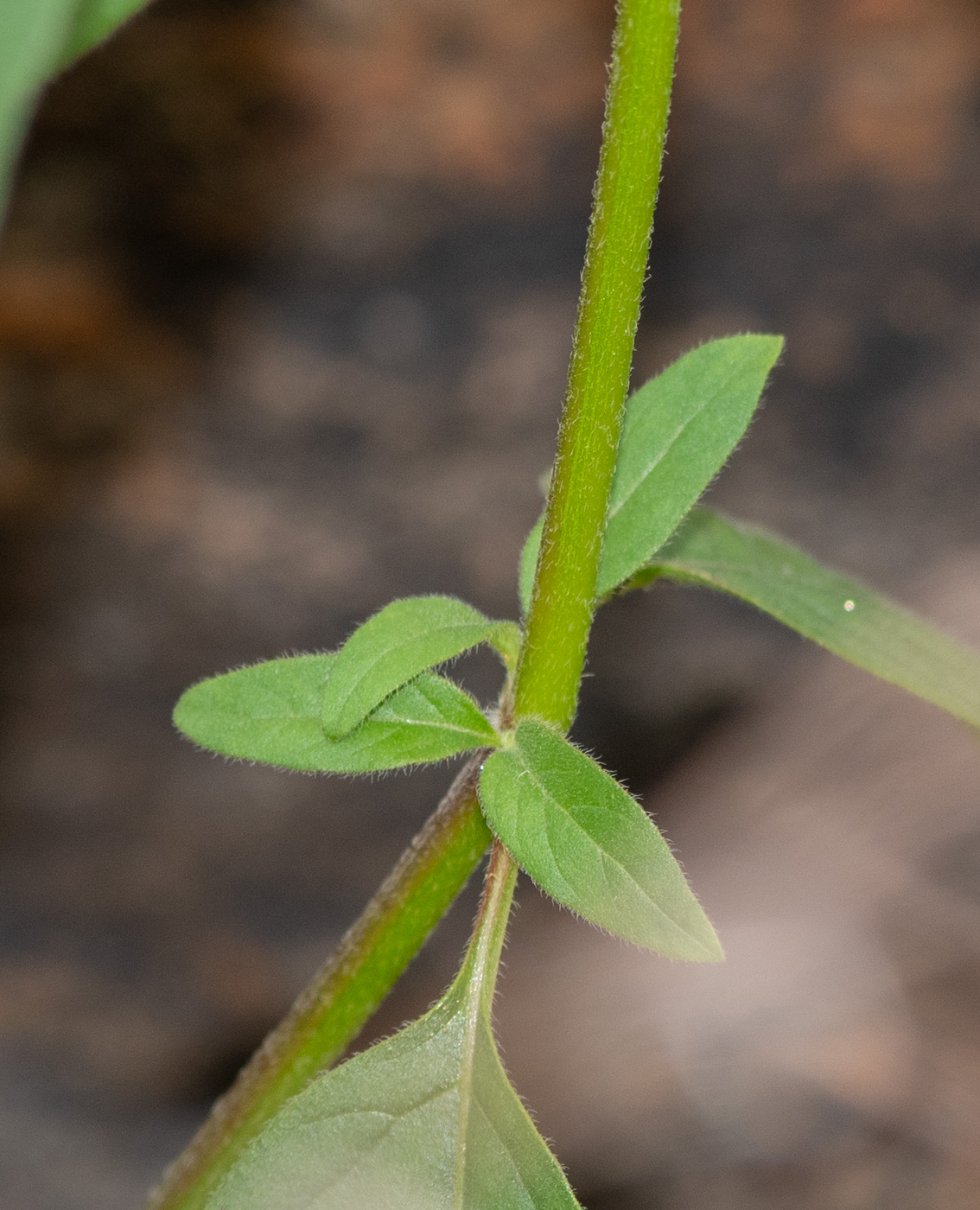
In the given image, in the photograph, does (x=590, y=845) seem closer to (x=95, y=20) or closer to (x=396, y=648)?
(x=396, y=648)

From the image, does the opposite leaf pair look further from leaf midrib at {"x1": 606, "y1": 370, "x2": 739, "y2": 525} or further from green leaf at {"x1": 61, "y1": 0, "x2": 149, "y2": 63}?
green leaf at {"x1": 61, "y1": 0, "x2": 149, "y2": 63}

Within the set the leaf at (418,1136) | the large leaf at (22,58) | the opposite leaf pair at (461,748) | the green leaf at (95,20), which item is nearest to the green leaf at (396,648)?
the opposite leaf pair at (461,748)

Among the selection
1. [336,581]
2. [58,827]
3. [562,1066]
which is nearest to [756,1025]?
[562,1066]

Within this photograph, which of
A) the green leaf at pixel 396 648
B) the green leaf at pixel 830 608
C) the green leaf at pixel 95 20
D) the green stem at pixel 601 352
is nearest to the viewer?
the green leaf at pixel 95 20

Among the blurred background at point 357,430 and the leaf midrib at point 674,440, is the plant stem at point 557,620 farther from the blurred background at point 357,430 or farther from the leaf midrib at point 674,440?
the blurred background at point 357,430

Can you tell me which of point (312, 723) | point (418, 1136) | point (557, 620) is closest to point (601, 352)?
point (557, 620)

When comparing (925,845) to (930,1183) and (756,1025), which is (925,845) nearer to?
(756,1025)
